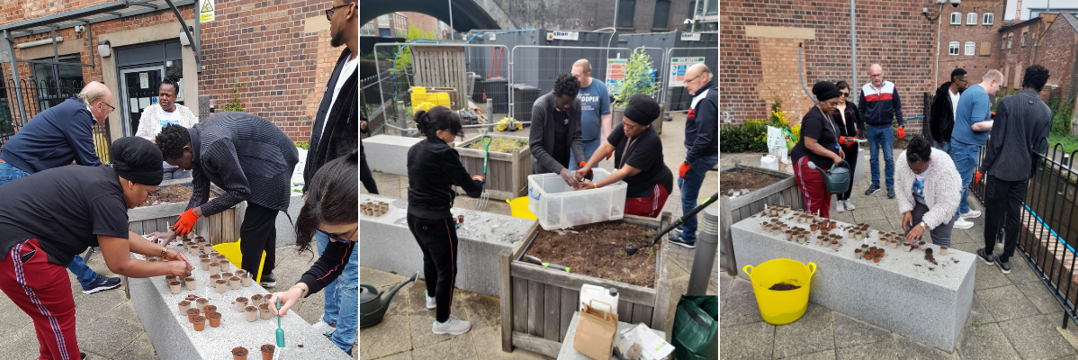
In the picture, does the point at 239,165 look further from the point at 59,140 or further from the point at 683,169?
the point at 683,169

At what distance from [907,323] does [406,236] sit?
2.91 m

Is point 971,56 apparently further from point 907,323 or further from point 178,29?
point 178,29

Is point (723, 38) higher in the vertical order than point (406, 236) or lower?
higher

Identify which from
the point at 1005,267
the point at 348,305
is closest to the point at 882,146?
the point at 1005,267

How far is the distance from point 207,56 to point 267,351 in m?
6.05

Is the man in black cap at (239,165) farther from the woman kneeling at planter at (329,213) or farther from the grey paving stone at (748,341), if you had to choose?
the grey paving stone at (748,341)

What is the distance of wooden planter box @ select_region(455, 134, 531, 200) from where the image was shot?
4.87 metres

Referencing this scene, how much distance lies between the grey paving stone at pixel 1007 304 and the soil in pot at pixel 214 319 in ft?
13.1

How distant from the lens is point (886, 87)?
4.79 meters

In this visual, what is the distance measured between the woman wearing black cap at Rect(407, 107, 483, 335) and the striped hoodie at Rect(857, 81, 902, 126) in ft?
14.6

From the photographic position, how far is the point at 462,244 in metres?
3.01

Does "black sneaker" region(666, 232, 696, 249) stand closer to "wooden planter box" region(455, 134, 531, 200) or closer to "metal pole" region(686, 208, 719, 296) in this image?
"metal pole" region(686, 208, 719, 296)

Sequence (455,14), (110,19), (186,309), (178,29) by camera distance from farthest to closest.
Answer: (455,14) < (110,19) < (178,29) < (186,309)

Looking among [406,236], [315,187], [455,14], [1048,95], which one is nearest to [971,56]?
[1048,95]
